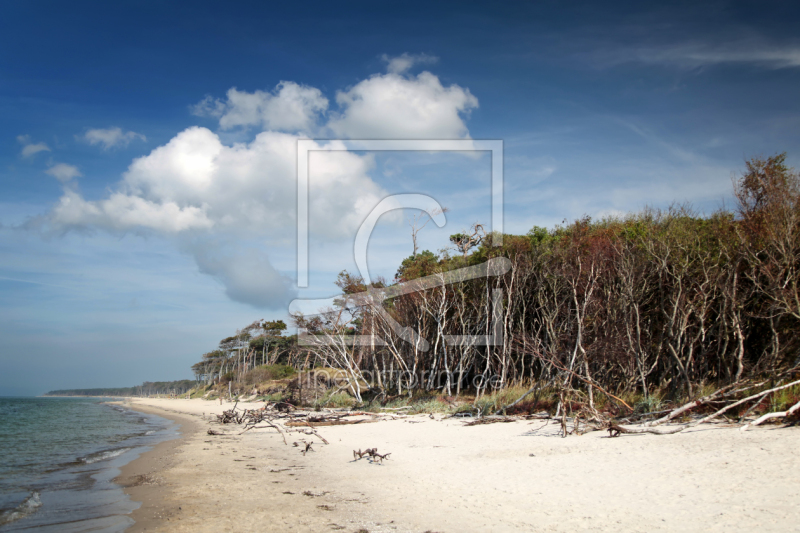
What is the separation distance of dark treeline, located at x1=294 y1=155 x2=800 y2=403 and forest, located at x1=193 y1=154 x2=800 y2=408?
7 cm

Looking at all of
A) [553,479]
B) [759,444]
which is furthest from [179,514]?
[759,444]

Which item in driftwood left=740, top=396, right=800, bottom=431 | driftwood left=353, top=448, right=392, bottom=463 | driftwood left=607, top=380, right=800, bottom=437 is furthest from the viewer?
driftwood left=353, top=448, right=392, bottom=463

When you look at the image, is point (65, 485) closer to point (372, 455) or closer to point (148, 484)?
point (148, 484)

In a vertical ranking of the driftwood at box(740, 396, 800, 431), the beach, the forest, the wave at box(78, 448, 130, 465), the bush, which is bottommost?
the bush

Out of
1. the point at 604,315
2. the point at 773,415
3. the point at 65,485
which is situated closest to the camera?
the point at 773,415

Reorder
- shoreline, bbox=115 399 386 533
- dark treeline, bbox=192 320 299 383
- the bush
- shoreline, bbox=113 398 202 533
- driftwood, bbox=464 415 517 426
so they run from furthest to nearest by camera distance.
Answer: dark treeline, bbox=192 320 299 383, the bush, driftwood, bbox=464 415 517 426, shoreline, bbox=113 398 202 533, shoreline, bbox=115 399 386 533

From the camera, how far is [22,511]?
8.73 metres

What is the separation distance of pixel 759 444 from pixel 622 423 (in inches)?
171

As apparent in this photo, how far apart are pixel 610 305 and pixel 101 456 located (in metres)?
19.5

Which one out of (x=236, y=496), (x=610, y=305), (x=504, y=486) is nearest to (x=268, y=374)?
(x=610, y=305)

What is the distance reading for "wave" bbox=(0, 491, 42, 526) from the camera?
823cm

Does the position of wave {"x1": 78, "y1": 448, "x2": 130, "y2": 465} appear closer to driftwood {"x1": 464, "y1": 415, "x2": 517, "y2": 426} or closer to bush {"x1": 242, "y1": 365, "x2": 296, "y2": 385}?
driftwood {"x1": 464, "y1": 415, "x2": 517, "y2": 426}

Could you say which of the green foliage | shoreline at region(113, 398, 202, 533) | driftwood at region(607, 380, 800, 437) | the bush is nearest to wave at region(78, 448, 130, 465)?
shoreline at region(113, 398, 202, 533)

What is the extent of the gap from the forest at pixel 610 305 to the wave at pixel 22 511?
43.7ft
